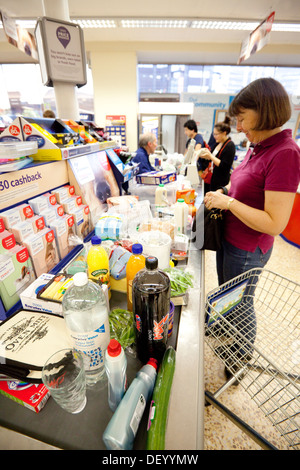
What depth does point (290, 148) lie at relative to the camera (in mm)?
1200

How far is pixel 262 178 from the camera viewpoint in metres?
1.34

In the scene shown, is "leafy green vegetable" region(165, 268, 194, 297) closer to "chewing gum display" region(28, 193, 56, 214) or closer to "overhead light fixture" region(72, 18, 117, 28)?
"chewing gum display" region(28, 193, 56, 214)

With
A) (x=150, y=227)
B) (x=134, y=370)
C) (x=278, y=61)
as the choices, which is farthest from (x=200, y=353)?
(x=278, y=61)

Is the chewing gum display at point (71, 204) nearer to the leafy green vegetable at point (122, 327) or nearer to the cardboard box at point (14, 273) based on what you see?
the cardboard box at point (14, 273)

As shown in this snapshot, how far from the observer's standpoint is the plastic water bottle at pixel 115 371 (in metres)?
0.64

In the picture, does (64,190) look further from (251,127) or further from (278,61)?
(278,61)

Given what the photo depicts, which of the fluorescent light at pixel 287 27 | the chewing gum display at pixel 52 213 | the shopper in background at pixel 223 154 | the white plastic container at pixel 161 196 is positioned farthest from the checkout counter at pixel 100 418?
the fluorescent light at pixel 287 27

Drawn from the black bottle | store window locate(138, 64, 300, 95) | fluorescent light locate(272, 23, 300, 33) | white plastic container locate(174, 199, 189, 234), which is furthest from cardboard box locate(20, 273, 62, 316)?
store window locate(138, 64, 300, 95)

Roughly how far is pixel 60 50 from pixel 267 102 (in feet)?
6.43

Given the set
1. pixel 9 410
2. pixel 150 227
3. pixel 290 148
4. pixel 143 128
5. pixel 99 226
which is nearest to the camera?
pixel 9 410

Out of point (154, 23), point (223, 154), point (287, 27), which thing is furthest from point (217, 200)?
point (287, 27)

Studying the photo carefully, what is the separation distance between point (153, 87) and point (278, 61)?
4.67m

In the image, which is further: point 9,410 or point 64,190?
point 64,190

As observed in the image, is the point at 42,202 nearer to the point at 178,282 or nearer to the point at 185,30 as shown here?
the point at 178,282
